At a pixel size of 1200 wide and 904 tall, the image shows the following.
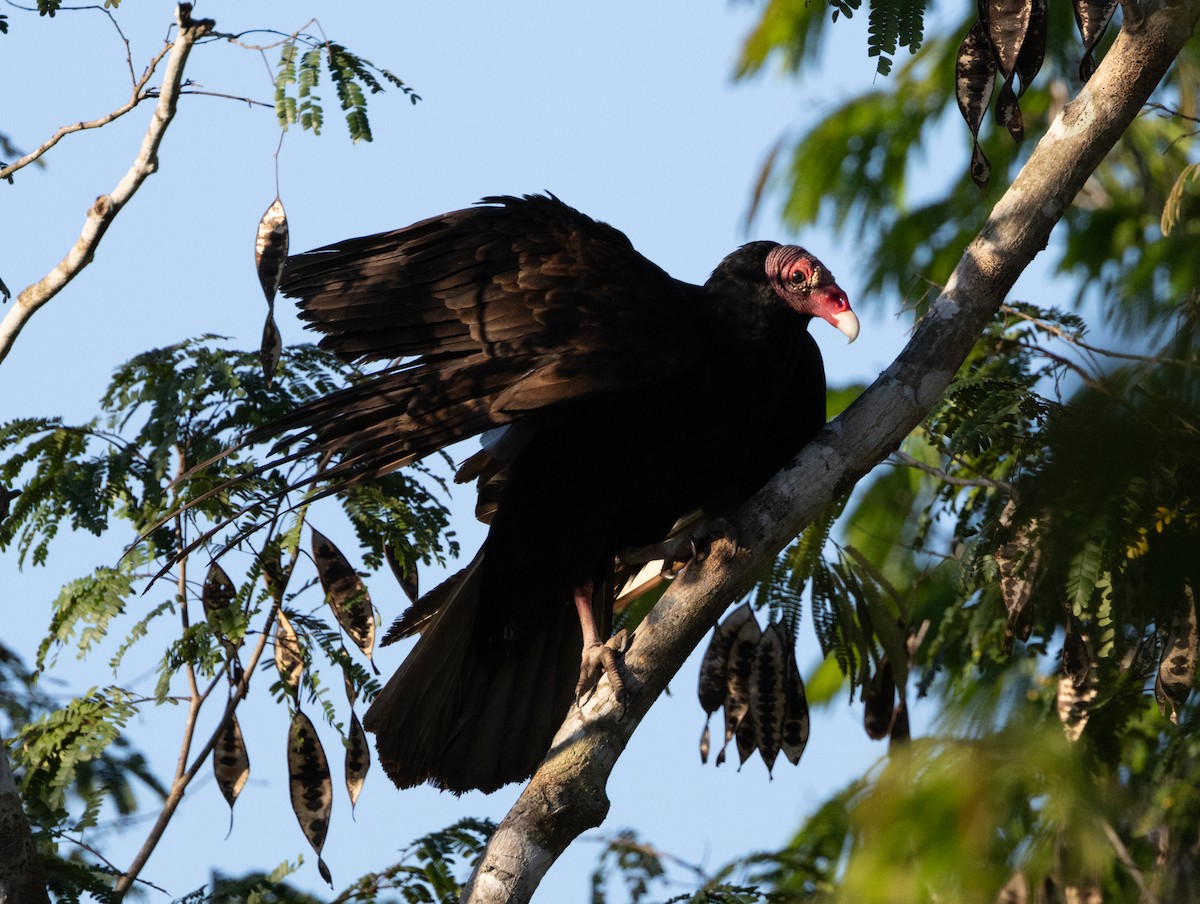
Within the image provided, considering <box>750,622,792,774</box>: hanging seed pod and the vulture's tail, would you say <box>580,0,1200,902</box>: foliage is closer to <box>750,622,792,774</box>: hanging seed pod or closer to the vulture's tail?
<box>750,622,792,774</box>: hanging seed pod

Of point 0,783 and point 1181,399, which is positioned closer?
A: point 1181,399

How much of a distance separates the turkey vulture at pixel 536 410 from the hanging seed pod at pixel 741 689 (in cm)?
33

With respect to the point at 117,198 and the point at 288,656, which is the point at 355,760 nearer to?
the point at 288,656

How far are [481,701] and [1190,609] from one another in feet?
8.34

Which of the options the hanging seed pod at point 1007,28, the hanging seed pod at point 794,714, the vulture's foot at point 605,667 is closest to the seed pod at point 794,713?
the hanging seed pod at point 794,714

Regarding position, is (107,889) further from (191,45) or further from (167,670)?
(191,45)

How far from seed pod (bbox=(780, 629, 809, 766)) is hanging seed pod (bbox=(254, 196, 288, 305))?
1.58 meters

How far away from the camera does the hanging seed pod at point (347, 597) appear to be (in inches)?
133

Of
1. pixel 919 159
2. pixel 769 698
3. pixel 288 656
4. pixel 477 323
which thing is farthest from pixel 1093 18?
pixel 919 159

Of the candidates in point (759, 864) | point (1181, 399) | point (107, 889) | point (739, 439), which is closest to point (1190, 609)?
point (1181, 399)

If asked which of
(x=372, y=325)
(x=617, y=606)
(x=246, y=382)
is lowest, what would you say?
(x=617, y=606)

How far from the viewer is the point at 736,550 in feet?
9.58

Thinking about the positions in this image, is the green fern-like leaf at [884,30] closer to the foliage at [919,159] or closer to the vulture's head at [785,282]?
the vulture's head at [785,282]

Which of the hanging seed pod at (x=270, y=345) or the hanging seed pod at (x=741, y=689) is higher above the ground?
the hanging seed pod at (x=270, y=345)
